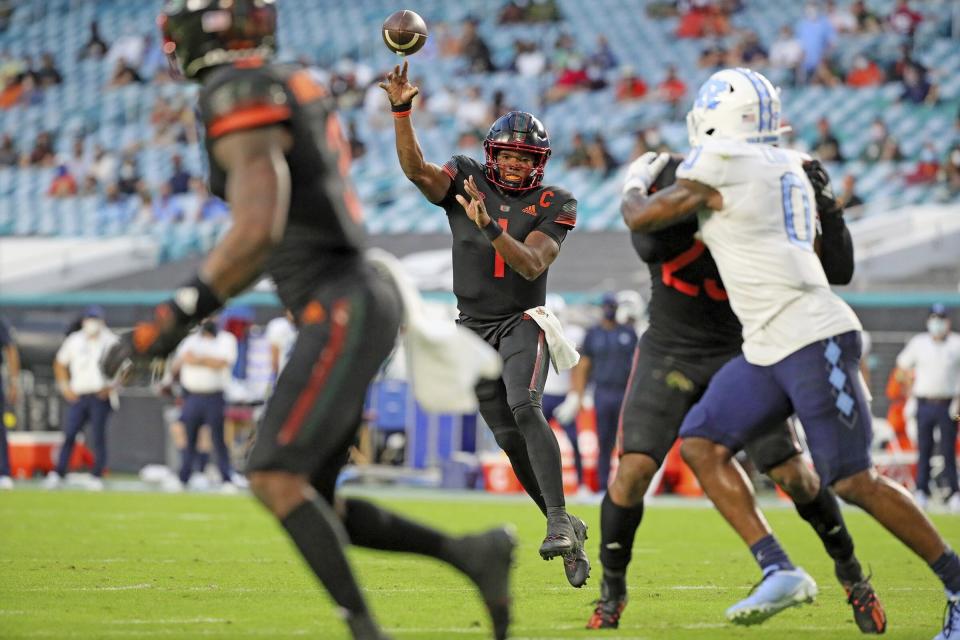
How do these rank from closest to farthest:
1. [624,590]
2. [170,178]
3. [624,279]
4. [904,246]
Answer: [624,590] → [904,246] → [624,279] → [170,178]

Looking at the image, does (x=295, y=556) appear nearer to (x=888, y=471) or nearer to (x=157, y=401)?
(x=888, y=471)

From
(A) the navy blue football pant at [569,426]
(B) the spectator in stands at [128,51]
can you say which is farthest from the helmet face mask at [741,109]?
(B) the spectator in stands at [128,51]

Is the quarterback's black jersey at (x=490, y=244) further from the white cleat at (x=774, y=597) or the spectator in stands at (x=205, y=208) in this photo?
the spectator in stands at (x=205, y=208)

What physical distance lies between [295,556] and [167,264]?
14784 millimetres

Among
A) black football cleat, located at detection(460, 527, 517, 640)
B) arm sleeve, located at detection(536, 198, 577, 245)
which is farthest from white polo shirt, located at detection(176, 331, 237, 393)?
black football cleat, located at detection(460, 527, 517, 640)

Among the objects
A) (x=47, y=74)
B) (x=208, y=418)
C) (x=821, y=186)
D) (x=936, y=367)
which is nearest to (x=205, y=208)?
(x=47, y=74)

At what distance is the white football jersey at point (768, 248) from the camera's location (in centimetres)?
504

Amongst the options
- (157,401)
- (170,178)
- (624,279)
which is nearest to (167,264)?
(170,178)

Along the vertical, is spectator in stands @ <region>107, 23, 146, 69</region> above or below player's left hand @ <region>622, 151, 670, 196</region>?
below

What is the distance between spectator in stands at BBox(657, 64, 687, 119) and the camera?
2186 centimetres

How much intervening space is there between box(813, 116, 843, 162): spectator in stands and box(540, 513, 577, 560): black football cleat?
565 inches

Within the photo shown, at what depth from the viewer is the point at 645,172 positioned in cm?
539

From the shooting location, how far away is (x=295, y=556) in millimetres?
8078

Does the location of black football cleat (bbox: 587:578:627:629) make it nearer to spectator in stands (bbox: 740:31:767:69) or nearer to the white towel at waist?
the white towel at waist
